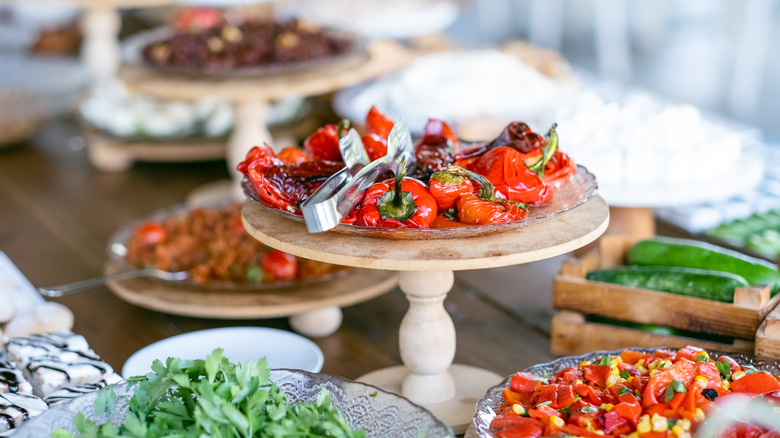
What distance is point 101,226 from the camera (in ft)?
10.3

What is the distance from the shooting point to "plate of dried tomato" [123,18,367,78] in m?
2.87

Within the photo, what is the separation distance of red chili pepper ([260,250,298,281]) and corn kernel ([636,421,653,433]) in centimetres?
113

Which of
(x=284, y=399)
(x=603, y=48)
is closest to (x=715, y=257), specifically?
(x=284, y=399)

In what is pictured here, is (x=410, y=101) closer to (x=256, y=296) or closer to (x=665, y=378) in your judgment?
(x=256, y=296)

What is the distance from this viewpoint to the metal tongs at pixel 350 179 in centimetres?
151

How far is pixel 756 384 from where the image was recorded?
1.52 metres

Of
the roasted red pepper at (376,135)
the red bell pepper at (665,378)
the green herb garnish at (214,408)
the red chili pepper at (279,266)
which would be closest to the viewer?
the green herb garnish at (214,408)

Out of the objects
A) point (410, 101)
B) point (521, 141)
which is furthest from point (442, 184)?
point (410, 101)

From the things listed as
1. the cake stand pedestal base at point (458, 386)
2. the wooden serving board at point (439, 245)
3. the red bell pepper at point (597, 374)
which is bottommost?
the cake stand pedestal base at point (458, 386)

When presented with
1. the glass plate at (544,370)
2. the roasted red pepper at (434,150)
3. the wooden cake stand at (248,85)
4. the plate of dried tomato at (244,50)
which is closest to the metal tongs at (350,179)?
the roasted red pepper at (434,150)

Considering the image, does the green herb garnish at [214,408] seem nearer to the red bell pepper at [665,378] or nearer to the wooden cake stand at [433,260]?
the wooden cake stand at [433,260]

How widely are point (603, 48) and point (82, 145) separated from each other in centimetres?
417

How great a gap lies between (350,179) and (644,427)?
64 cm

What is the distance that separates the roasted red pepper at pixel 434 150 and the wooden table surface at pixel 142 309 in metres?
0.58
